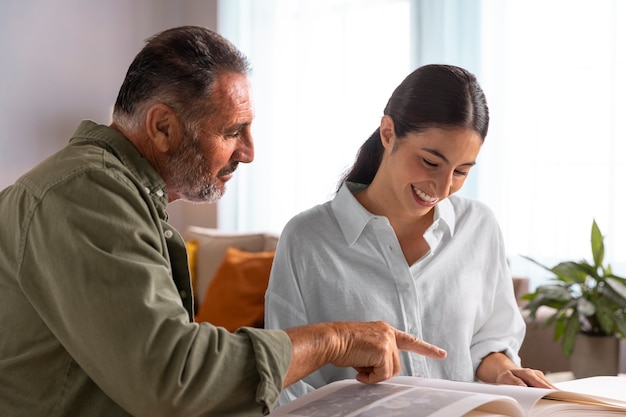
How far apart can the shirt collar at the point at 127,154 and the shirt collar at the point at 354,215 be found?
0.49 metres

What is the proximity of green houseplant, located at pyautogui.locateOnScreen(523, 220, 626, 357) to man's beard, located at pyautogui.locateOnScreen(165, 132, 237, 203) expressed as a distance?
6.28 ft

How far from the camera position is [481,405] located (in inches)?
38.6

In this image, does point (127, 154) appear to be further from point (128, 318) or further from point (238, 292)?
point (238, 292)

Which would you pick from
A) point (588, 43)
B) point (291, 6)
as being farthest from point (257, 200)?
point (588, 43)

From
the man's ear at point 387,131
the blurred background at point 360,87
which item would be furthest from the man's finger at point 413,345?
the blurred background at point 360,87

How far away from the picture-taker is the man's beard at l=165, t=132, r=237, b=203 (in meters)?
1.16

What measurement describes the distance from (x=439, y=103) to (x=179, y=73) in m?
0.56

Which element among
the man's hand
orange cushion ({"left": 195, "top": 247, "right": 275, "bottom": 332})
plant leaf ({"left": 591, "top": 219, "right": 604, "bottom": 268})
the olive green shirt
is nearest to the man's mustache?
the olive green shirt

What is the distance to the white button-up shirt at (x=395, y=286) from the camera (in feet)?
4.83

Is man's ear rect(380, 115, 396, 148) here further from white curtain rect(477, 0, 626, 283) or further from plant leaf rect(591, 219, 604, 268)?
white curtain rect(477, 0, 626, 283)

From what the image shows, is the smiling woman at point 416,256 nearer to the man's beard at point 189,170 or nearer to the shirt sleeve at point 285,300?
the shirt sleeve at point 285,300

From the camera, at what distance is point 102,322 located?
868 mm

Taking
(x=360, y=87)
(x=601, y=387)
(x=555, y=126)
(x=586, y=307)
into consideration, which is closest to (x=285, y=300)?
(x=601, y=387)

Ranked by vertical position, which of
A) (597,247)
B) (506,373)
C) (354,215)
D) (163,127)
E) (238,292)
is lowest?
(238,292)
